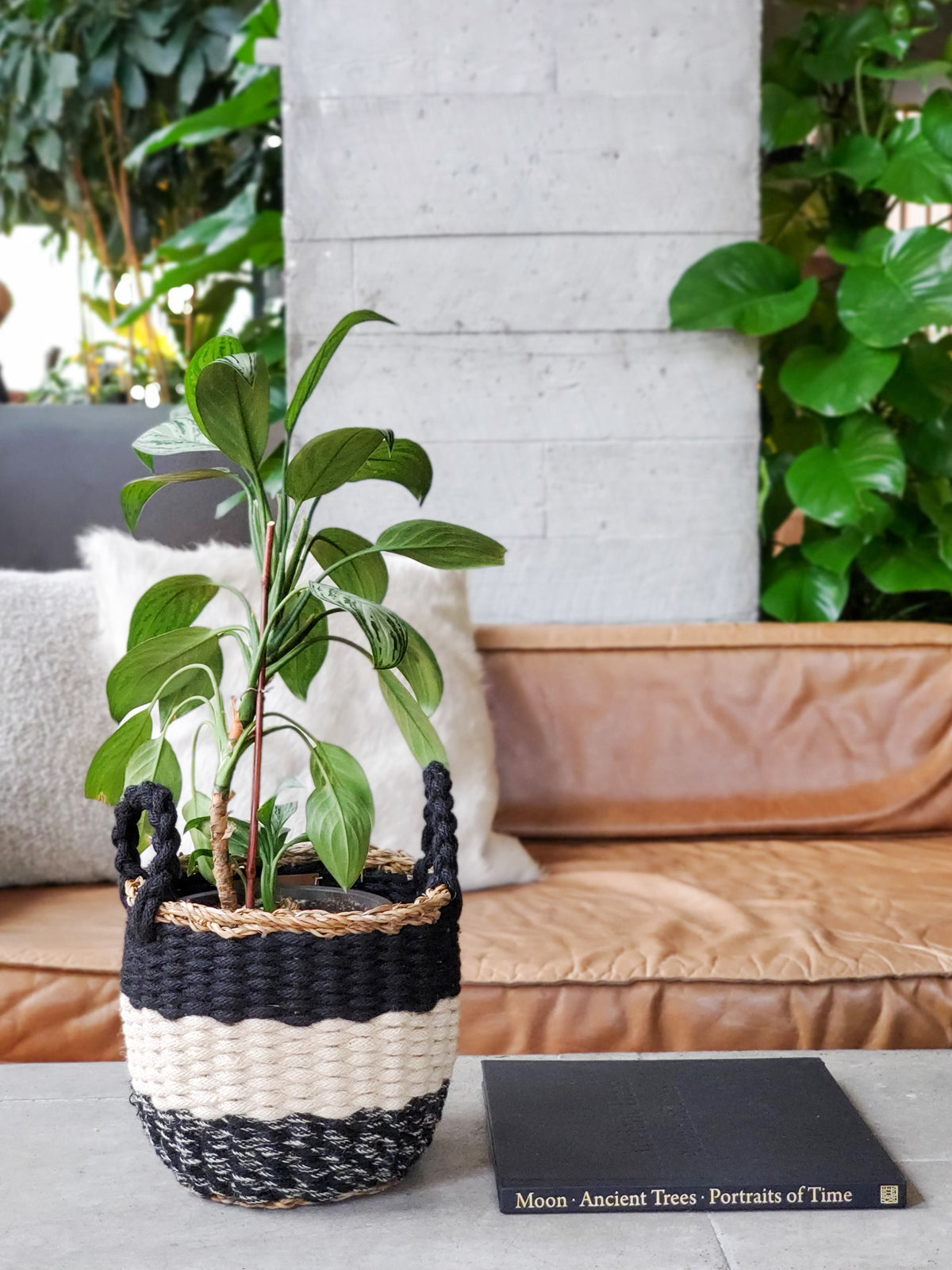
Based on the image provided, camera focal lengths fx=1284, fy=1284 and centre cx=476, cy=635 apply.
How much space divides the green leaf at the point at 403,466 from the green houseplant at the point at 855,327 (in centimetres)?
132

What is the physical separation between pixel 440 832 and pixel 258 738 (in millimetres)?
112

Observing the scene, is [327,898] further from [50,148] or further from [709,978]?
[50,148]

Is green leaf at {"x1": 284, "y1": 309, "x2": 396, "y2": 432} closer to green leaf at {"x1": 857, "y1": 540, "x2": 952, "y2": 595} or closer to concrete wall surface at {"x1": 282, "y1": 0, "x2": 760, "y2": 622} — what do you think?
concrete wall surface at {"x1": 282, "y1": 0, "x2": 760, "y2": 622}

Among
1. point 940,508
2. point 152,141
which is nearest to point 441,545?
point 940,508

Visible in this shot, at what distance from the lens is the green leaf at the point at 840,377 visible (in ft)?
6.30

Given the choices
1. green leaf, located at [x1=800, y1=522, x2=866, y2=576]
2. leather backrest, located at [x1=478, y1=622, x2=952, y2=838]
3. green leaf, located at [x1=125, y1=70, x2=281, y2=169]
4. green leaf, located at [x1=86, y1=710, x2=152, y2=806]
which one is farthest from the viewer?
green leaf, located at [x1=125, y1=70, x2=281, y2=169]

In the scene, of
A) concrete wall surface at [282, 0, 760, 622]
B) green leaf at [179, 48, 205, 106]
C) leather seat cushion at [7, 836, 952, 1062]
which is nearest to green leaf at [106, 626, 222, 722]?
leather seat cushion at [7, 836, 952, 1062]

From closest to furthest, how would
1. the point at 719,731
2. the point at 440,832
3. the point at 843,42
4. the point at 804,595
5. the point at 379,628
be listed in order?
the point at 379,628 < the point at 440,832 < the point at 719,731 < the point at 804,595 < the point at 843,42

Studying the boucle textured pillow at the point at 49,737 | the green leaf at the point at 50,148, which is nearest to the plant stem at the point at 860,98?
the boucle textured pillow at the point at 49,737

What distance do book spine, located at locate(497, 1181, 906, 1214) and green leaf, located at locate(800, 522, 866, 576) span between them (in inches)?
54.7

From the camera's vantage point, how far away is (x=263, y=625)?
2.14ft

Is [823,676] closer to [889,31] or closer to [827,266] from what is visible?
[889,31]

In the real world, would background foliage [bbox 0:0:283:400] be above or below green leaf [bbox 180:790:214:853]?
above

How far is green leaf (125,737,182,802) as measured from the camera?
673 mm
